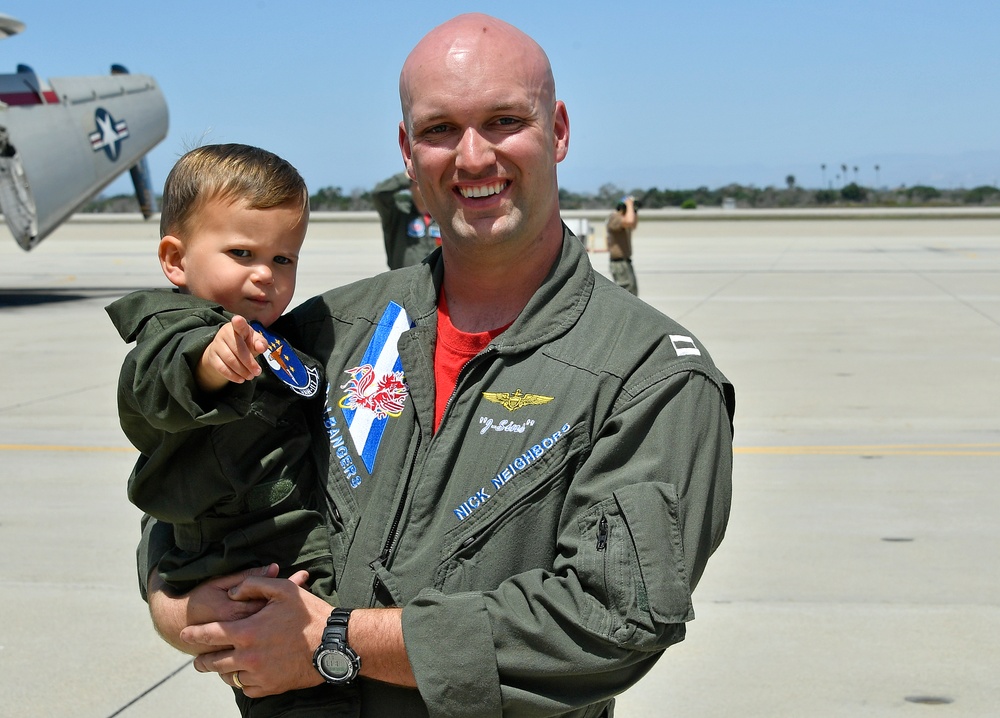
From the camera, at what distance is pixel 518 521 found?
1.89 metres

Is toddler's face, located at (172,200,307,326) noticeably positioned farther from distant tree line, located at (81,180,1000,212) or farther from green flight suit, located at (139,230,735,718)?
distant tree line, located at (81,180,1000,212)

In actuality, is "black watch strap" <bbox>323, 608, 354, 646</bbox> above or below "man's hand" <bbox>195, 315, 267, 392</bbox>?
below

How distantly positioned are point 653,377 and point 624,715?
2.72 meters

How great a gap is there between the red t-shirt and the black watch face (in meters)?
0.49

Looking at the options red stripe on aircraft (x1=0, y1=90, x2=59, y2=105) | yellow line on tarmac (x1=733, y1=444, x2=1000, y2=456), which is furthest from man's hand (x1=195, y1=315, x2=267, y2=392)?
red stripe on aircraft (x1=0, y1=90, x2=59, y2=105)

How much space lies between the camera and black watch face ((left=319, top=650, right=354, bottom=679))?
6.03ft

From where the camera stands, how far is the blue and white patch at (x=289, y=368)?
6.61ft

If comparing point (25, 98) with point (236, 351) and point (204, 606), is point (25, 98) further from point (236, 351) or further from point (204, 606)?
point (236, 351)

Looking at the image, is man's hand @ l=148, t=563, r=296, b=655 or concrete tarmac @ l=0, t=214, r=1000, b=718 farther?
concrete tarmac @ l=0, t=214, r=1000, b=718

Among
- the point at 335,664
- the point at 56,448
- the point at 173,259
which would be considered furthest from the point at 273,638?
the point at 56,448

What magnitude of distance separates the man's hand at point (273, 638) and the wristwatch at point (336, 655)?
21mm

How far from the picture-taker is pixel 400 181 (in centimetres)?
945

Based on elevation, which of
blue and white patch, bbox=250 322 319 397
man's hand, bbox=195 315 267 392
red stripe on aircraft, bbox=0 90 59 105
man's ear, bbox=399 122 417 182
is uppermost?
red stripe on aircraft, bbox=0 90 59 105

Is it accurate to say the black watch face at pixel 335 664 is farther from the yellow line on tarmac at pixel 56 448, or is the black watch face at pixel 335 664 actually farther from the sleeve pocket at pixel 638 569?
the yellow line on tarmac at pixel 56 448
